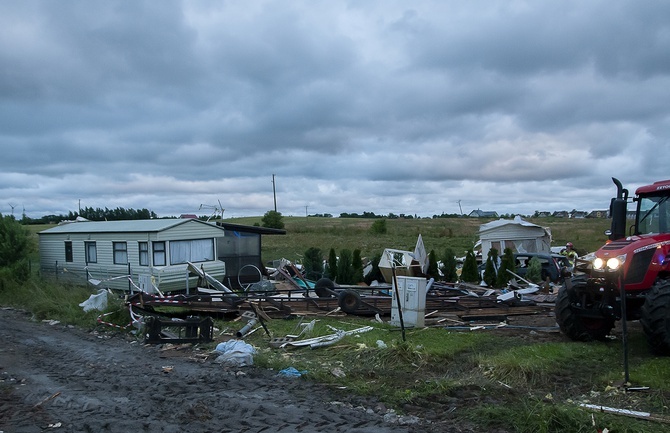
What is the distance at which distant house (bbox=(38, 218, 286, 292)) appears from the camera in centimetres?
2003

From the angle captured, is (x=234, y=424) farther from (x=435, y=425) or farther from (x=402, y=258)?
(x=402, y=258)

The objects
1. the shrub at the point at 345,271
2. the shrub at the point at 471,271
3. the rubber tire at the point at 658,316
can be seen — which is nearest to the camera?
the rubber tire at the point at 658,316

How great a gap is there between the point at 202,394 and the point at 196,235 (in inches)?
568

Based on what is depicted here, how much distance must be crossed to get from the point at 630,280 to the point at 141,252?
52.2ft

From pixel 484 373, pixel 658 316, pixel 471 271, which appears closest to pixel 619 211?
pixel 658 316

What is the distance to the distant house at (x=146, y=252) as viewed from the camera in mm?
20031

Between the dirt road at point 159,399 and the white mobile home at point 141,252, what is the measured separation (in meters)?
8.50

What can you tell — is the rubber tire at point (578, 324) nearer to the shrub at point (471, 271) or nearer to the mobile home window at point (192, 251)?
the shrub at point (471, 271)

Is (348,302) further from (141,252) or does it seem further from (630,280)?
(141,252)

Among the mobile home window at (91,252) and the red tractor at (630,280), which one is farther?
the mobile home window at (91,252)

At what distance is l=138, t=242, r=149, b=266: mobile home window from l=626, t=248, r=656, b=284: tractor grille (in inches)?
610

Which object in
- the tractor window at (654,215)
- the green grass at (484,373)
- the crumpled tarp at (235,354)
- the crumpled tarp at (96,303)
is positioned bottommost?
the green grass at (484,373)

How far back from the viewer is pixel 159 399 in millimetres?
7191

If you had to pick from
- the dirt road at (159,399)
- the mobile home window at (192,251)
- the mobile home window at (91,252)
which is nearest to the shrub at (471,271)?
the mobile home window at (192,251)
